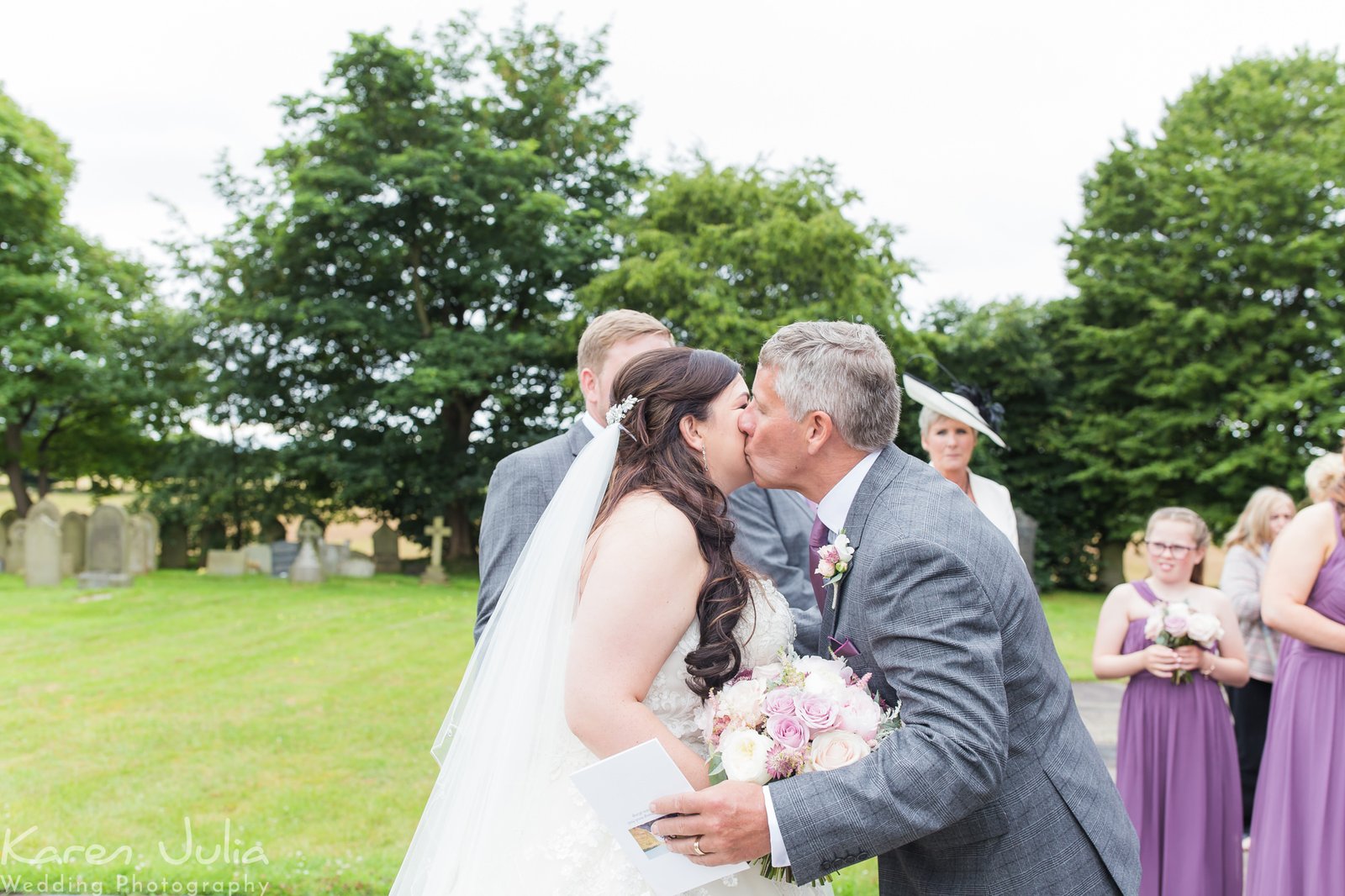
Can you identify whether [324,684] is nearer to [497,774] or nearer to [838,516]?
[497,774]

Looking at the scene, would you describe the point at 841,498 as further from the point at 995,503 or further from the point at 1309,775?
the point at 1309,775

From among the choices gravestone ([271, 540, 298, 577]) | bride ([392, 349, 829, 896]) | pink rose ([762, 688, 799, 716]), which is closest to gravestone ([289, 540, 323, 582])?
gravestone ([271, 540, 298, 577])

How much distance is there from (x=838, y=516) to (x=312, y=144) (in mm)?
24370

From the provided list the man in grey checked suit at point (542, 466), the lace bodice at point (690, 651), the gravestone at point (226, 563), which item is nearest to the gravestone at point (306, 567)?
the gravestone at point (226, 563)

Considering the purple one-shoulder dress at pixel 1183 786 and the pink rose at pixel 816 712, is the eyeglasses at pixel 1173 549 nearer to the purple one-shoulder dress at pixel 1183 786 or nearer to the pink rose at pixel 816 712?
the purple one-shoulder dress at pixel 1183 786

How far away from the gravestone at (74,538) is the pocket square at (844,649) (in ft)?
77.3

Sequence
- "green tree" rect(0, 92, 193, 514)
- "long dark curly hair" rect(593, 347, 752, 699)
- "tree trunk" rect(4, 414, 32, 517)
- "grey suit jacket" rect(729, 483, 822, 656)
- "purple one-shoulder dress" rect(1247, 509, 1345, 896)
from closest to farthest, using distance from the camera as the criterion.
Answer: "long dark curly hair" rect(593, 347, 752, 699)
"purple one-shoulder dress" rect(1247, 509, 1345, 896)
"grey suit jacket" rect(729, 483, 822, 656)
"green tree" rect(0, 92, 193, 514)
"tree trunk" rect(4, 414, 32, 517)

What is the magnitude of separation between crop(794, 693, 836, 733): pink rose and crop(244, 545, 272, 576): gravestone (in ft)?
79.0

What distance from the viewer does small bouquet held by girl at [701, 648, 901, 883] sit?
2305 millimetres

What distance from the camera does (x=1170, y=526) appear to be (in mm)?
5152

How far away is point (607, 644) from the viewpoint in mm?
2508

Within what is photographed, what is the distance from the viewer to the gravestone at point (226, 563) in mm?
23562

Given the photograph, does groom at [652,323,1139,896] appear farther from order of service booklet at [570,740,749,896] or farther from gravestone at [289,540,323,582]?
gravestone at [289,540,323,582]

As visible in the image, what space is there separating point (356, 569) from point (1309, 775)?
22.2 metres
